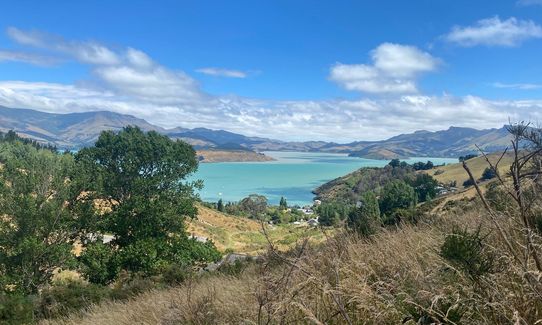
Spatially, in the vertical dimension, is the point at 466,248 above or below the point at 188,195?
above

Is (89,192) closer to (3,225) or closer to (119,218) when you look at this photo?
(119,218)

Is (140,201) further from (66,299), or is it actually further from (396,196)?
(396,196)

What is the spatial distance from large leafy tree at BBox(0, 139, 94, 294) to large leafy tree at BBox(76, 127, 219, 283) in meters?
1.52

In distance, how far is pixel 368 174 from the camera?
164500 millimetres

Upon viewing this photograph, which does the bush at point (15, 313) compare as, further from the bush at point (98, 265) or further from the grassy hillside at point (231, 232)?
the grassy hillside at point (231, 232)

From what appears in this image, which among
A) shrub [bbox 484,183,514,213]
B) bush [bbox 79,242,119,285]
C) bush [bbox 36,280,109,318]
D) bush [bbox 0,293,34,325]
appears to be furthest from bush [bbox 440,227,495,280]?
bush [bbox 79,242,119,285]

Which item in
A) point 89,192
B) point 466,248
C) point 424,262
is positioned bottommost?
point 89,192

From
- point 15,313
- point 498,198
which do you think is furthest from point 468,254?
point 15,313

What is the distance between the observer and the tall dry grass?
8.38 ft

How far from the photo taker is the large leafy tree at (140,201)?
22516 mm

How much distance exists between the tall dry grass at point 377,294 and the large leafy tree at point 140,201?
18057 millimetres

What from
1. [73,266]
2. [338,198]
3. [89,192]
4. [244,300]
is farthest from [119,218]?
[338,198]

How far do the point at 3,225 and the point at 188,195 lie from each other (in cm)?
1081

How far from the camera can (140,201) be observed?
2475cm
